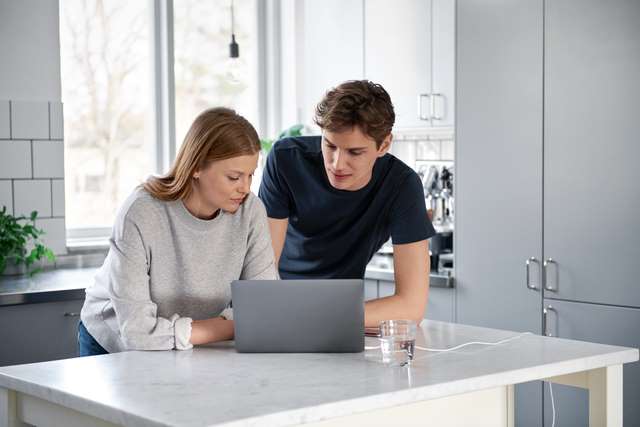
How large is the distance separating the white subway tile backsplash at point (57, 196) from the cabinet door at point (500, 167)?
1680 millimetres

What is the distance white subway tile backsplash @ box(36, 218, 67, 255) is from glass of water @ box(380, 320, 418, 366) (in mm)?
2380

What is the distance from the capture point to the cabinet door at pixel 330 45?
4.63 meters

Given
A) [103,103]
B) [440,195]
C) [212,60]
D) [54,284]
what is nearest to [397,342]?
[54,284]

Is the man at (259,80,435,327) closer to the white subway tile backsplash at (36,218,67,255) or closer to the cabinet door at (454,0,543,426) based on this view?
the cabinet door at (454,0,543,426)

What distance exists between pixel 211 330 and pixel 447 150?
2606mm

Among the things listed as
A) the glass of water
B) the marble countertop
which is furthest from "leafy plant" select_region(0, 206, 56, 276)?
the glass of water

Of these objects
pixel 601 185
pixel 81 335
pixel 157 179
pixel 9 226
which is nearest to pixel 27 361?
pixel 9 226

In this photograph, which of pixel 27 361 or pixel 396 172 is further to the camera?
pixel 27 361

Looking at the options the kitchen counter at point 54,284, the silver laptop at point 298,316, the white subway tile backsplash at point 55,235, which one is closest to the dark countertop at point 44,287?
the kitchen counter at point 54,284

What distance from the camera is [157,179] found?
7.66 ft

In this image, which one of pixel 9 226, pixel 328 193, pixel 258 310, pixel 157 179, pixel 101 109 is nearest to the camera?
pixel 258 310

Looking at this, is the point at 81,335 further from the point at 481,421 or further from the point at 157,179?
the point at 481,421

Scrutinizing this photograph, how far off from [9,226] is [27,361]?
61 cm

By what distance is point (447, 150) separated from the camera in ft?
15.2
